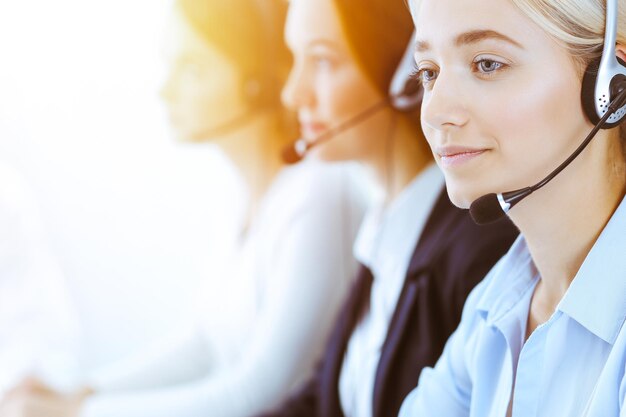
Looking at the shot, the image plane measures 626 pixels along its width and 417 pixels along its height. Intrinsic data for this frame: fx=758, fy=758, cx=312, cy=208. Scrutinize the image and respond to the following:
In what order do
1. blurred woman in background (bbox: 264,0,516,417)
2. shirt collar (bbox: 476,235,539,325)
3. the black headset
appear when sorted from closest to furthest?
1. the black headset
2. shirt collar (bbox: 476,235,539,325)
3. blurred woman in background (bbox: 264,0,516,417)

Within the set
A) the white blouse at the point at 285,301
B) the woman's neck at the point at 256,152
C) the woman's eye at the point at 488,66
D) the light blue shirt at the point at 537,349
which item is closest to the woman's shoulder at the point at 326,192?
the white blouse at the point at 285,301

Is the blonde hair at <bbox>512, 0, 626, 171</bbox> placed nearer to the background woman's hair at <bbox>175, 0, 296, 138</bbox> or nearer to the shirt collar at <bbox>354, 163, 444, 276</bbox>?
the shirt collar at <bbox>354, 163, 444, 276</bbox>

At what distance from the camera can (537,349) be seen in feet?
1.95

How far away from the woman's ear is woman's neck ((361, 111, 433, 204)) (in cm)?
40

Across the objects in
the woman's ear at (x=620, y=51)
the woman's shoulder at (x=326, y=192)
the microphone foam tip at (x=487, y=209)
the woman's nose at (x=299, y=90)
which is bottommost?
the woman's shoulder at (x=326, y=192)

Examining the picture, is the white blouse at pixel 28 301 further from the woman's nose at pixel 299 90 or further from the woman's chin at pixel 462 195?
the woman's chin at pixel 462 195

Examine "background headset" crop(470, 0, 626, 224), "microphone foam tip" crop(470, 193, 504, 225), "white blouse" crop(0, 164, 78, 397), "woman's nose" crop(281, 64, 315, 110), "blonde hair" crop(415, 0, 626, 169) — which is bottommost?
"white blouse" crop(0, 164, 78, 397)

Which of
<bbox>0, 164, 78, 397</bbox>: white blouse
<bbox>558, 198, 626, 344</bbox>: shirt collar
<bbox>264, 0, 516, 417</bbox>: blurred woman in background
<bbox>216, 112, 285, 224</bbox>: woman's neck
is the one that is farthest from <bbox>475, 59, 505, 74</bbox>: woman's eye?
<bbox>0, 164, 78, 397</bbox>: white blouse

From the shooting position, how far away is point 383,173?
1018 mm

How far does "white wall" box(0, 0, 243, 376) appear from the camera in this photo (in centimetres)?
134

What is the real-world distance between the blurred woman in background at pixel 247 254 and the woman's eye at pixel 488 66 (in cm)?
60

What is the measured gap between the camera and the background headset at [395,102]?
0.86 meters

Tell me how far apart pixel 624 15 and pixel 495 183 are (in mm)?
155

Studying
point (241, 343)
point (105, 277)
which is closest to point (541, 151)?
point (241, 343)
